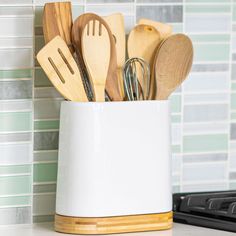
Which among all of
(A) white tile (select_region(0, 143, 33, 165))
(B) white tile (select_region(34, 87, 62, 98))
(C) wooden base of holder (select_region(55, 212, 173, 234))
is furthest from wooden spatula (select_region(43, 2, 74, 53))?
(C) wooden base of holder (select_region(55, 212, 173, 234))

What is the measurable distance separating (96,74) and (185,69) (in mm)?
182

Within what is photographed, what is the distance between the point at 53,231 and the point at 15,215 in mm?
104

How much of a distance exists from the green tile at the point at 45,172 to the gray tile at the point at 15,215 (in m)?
0.06

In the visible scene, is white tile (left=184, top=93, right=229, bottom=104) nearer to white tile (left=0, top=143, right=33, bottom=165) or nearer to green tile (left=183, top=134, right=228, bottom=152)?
green tile (left=183, top=134, right=228, bottom=152)

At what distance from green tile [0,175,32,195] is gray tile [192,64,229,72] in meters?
0.42

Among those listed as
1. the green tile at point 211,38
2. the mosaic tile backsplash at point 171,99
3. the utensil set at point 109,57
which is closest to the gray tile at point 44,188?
the mosaic tile backsplash at point 171,99

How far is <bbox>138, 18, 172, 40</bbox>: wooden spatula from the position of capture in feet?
5.27

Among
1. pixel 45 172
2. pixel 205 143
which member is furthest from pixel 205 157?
pixel 45 172

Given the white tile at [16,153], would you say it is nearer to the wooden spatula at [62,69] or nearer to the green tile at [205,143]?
the wooden spatula at [62,69]

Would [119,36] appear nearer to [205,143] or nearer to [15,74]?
[15,74]

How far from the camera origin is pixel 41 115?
1.60 metres

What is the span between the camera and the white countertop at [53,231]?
1.51m

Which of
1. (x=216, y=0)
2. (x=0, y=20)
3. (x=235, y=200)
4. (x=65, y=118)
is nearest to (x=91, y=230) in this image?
(x=65, y=118)

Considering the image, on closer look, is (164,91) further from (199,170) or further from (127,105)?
(199,170)
